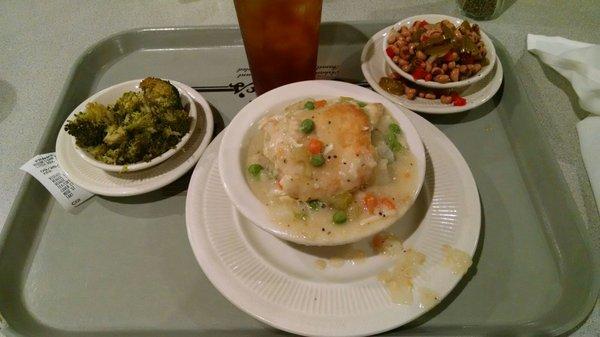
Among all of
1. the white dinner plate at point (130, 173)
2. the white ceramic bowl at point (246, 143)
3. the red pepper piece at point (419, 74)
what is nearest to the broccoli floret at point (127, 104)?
the white dinner plate at point (130, 173)

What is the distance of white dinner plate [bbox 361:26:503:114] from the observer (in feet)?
6.15

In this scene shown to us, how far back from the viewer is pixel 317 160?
1.34 meters

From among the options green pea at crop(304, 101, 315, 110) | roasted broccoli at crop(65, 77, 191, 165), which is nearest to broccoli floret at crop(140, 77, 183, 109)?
roasted broccoli at crop(65, 77, 191, 165)

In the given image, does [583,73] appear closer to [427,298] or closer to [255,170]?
[427,298]

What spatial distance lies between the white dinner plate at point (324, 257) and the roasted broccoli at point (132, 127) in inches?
7.8

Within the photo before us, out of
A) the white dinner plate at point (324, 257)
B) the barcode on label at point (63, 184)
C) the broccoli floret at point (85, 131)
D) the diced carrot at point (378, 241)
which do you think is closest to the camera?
the white dinner plate at point (324, 257)

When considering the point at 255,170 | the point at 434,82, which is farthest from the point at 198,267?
the point at 434,82

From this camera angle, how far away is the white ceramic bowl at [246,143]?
1312 mm

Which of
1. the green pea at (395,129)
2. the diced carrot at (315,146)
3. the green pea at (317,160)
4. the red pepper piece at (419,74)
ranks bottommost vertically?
the red pepper piece at (419,74)

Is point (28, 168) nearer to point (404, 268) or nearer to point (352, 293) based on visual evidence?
point (352, 293)

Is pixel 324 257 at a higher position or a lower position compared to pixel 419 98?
lower

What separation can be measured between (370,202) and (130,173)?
105 centimetres

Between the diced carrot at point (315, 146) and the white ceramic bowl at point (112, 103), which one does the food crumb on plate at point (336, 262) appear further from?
the white ceramic bowl at point (112, 103)

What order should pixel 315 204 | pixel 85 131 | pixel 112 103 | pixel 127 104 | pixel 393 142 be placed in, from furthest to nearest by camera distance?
1. pixel 112 103
2. pixel 127 104
3. pixel 85 131
4. pixel 393 142
5. pixel 315 204
